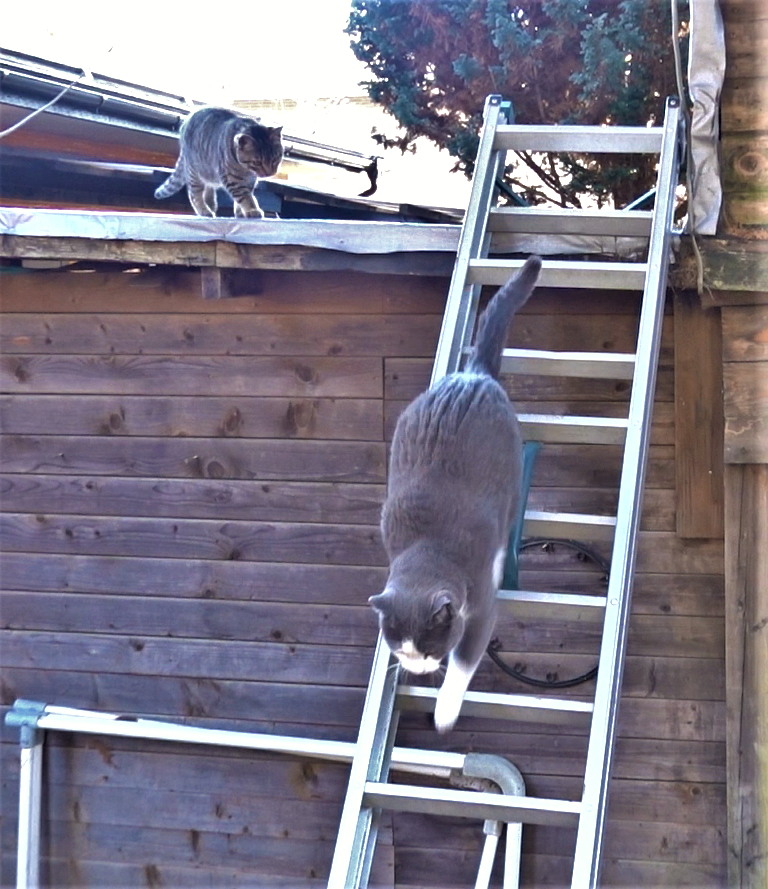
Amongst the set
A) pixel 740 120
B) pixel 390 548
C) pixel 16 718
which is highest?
pixel 740 120

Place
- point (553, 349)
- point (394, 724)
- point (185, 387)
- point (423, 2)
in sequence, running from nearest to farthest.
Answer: point (394, 724)
point (553, 349)
point (185, 387)
point (423, 2)

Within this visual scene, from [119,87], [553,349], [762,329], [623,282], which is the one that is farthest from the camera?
[119,87]

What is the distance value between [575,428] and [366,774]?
47.1 inches

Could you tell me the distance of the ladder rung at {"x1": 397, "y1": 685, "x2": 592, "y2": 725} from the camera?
114 inches

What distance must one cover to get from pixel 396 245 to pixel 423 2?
10.5 feet

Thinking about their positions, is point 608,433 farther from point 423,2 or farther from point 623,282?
point 423,2

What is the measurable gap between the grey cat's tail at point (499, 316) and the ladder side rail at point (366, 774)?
35.2 inches

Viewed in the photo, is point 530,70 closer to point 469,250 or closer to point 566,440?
point 469,250

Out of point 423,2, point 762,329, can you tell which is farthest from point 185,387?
point 423,2

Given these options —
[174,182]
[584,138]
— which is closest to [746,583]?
[584,138]

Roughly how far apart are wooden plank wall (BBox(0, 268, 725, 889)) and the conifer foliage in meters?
2.24

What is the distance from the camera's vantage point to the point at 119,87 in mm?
5426

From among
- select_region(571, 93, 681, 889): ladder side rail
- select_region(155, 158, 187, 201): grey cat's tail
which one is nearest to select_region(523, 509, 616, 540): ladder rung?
select_region(571, 93, 681, 889): ladder side rail

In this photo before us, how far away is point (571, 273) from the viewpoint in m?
3.21
